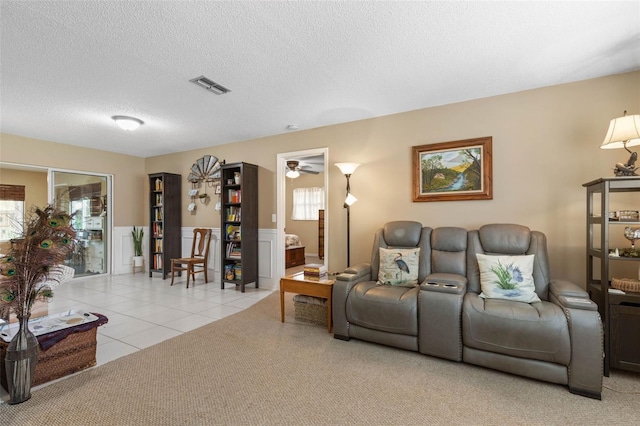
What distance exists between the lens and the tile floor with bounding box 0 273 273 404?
9.91ft

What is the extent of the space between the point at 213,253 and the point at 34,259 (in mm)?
3837

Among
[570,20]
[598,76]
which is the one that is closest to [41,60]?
[570,20]

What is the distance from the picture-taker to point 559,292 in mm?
2359

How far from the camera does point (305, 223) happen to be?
29.6 feet

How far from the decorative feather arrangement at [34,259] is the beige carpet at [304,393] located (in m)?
0.67

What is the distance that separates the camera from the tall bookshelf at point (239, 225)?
490 centimetres

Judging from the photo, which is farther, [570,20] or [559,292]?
[559,292]

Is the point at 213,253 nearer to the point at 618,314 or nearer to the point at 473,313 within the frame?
the point at 473,313

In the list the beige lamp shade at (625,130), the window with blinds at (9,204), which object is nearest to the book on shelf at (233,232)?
the window with blinds at (9,204)

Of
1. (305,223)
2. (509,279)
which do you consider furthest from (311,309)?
(305,223)

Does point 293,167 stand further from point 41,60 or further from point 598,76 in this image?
point 598,76

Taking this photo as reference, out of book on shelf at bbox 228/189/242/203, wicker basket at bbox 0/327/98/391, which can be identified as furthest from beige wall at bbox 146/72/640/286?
wicker basket at bbox 0/327/98/391

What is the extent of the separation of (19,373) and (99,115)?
130 inches

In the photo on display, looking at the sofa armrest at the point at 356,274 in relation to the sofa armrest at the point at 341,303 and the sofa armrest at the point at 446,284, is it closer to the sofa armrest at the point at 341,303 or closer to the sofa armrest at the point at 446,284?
the sofa armrest at the point at 341,303
